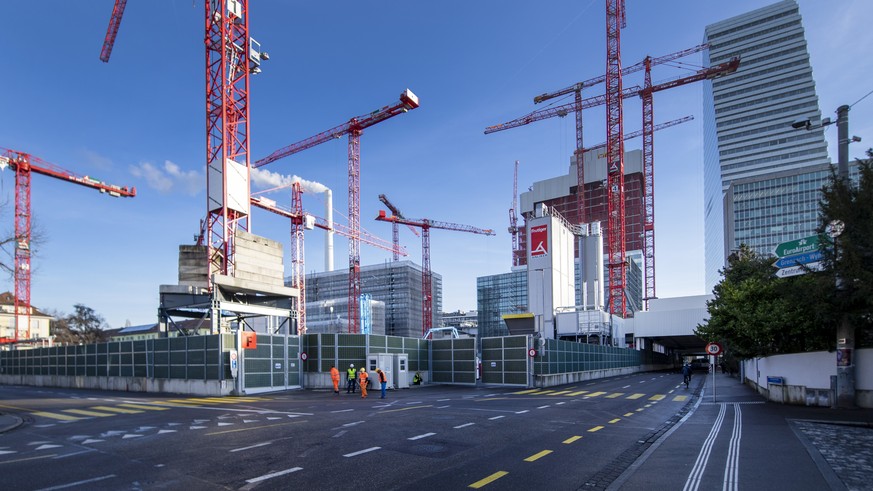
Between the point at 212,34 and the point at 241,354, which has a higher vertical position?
the point at 212,34

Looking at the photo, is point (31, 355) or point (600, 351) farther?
point (600, 351)

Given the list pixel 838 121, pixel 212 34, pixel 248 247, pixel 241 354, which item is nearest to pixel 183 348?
pixel 241 354

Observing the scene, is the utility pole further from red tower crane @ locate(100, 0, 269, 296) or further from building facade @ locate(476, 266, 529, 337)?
building facade @ locate(476, 266, 529, 337)

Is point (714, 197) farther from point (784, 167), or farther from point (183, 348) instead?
point (183, 348)

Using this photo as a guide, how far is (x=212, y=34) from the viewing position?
46.2 metres

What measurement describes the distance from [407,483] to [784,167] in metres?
196

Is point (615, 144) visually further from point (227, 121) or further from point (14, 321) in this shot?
point (14, 321)

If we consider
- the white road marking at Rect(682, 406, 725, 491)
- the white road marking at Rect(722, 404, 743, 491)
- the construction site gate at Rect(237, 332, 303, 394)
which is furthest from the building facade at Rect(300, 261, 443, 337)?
the white road marking at Rect(722, 404, 743, 491)

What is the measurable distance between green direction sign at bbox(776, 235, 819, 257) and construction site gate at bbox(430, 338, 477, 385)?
69.3 ft

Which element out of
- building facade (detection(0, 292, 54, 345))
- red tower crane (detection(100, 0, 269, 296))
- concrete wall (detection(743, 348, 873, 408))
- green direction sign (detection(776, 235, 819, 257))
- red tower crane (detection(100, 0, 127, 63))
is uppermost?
red tower crane (detection(100, 0, 127, 63))

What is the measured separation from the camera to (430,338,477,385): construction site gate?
3706cm

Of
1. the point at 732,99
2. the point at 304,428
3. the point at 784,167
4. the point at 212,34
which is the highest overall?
the point at 732,99

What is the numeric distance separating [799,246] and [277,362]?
26819 mm

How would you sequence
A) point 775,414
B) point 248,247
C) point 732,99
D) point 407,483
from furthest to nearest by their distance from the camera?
1. point 732,99
2. point 248,247
3. point 775,414
4. point 407,483
